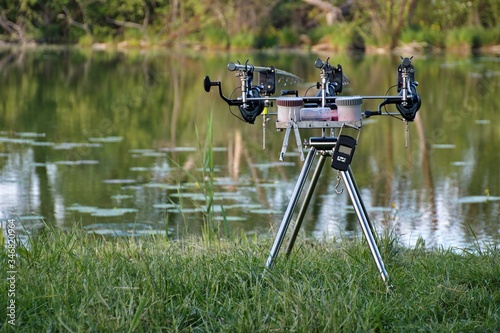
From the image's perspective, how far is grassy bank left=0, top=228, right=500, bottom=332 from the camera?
341cm

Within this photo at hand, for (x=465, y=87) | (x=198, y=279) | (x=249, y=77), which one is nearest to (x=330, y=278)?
(x=198, y=279)

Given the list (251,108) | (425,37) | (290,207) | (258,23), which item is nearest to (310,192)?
(290,207)

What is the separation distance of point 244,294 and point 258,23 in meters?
28.4

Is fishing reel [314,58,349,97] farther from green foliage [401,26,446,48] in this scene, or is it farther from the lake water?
green foliage [401,26,446,48]

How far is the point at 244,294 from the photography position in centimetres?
371

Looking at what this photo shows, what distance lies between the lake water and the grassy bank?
770 mm

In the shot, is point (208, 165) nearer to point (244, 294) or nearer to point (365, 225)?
point (365, 225)

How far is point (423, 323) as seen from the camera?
3504mm

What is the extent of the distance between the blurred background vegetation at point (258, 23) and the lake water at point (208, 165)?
11.2 metres

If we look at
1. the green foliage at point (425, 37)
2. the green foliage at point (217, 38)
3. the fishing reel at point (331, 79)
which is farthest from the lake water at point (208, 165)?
the green foliage at point (217, 38)

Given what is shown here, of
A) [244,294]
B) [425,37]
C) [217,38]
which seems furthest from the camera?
[217,38]

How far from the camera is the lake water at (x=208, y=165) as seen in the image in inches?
268

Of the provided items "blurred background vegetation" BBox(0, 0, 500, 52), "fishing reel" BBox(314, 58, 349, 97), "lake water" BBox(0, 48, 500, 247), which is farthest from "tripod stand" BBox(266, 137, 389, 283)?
"blurred background vegetation" BBox(0, 0, 500, 52)

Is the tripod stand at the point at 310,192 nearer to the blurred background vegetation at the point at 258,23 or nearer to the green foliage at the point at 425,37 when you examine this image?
the blurred background vegetation at the point at 258,23
